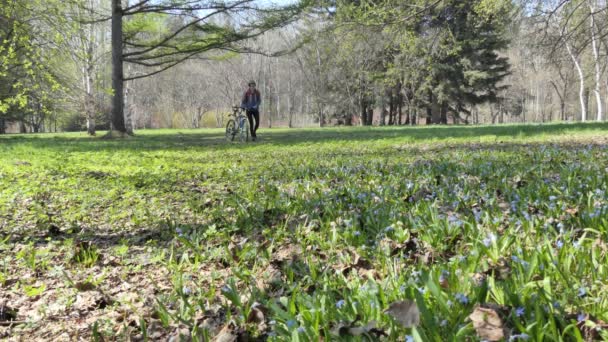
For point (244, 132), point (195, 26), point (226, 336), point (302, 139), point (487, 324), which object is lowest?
point (226, 336)

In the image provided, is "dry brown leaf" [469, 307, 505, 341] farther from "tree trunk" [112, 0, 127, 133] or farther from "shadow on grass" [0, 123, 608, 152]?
"tree trunk" [112, 0, 127, 133]

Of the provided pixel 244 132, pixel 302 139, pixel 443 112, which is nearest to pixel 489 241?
pixel 244 132

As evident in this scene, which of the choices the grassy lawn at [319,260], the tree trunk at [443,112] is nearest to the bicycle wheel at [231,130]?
the grassy lawn at [319,260]

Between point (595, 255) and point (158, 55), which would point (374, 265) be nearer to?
point (595, 255)

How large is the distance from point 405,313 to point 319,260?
1022 millimetres

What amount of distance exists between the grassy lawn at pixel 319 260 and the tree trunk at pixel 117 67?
44.7 ft

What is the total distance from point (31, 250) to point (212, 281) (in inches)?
61.6

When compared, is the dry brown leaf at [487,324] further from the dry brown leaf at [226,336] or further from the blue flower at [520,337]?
the dry brown leaf at [226,336]

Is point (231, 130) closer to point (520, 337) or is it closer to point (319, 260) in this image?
point (319, 260)

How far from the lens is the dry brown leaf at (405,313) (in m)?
1.31

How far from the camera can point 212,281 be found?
221 cm

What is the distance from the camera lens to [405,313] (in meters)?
1.35

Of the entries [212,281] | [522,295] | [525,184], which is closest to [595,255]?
[522,295]

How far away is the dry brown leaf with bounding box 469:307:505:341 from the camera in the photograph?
48.2 inches
